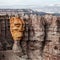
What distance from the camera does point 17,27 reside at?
10180 millimetres

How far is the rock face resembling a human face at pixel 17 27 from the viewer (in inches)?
400

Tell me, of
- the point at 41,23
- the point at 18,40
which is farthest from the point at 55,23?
the point at 18,40

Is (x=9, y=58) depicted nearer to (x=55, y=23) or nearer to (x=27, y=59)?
(x=27, y=59)

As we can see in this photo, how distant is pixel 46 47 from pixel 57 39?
46 cm

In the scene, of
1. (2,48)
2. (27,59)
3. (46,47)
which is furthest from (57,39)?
(2,48)

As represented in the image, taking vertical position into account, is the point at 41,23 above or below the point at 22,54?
above

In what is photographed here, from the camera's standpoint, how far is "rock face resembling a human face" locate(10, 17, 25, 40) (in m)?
10.2

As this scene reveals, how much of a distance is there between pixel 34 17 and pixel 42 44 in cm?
90

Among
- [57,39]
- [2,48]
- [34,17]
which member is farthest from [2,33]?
[57,39]

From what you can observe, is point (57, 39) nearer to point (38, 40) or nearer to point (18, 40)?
point (38, 40)

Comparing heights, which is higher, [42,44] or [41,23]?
[41,23]

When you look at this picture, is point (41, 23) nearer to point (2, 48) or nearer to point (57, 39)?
point (57, 39)

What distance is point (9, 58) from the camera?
10.4m

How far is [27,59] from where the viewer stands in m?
10.3
